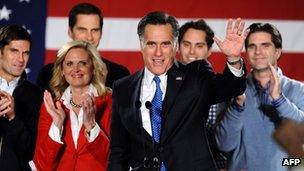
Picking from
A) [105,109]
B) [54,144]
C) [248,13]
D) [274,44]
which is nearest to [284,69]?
[248,13]

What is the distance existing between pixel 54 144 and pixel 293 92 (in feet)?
3.71

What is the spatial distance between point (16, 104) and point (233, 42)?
117 centimetres

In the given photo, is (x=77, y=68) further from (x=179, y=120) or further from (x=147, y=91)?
(x=179, y=120)

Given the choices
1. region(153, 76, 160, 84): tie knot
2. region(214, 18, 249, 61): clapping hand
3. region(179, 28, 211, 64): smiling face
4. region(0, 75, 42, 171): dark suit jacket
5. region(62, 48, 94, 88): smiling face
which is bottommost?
region(0, 75, 42, 171): dark suit jacket

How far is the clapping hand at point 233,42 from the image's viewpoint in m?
2.04

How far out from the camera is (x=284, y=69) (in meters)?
4.09

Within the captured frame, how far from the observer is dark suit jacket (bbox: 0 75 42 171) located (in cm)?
266

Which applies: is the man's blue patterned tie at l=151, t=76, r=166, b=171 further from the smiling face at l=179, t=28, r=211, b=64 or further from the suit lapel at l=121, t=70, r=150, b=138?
the smiling face at l=179, t=28, r=211, b=64

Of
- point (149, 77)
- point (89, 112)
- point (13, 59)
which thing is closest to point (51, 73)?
point (13, 59)

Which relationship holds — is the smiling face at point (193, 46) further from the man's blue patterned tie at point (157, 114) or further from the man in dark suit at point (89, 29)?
the man's blue patterned tie at point (157, 114)

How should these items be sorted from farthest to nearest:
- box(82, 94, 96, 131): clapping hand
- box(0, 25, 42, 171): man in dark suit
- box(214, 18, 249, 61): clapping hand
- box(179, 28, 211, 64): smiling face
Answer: box(179, 28, 211, 64): smiling face < box(0, 25, 42, 171): man in dark suit < box(82, 94, 96, 131): clapping hand < box(214, 18, 249, 61): clapping hand

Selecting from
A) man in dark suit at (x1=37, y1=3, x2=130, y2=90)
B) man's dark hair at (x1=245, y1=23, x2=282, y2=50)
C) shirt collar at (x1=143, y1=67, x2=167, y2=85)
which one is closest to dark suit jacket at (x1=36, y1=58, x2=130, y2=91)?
man in dark suit at (x1=37, y1=3, x2=130, y2=90)

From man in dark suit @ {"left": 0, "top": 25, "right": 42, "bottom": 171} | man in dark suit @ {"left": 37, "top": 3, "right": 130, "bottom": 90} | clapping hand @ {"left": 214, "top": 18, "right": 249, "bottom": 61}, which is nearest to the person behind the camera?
clapping hand @ {"left": 214, "top": 18, "right": 249, "bottom": 61}

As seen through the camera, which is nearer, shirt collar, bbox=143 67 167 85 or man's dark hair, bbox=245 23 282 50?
shirt collar, bbox=143 67 167 85
